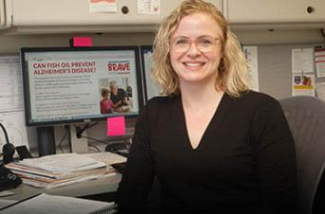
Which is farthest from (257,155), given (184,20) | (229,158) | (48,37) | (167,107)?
(48,37)

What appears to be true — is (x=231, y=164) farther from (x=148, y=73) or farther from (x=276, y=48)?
(x=276, y=48)

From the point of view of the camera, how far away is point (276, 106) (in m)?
1.34

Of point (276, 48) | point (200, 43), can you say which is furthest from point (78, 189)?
point (276, 48)

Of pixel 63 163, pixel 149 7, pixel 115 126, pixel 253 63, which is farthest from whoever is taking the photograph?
pixel 253 63

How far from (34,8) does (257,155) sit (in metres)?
0.82

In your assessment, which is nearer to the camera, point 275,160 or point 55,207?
point 55,207

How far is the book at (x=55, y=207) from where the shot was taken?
→ 0.87 meters

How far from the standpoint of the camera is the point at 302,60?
7.36 ft

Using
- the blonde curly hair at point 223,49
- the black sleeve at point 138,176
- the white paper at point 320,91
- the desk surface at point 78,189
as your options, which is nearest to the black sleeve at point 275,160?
the blonde curly hair at point 223,49

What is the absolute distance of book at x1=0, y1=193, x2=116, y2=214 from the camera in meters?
0.87

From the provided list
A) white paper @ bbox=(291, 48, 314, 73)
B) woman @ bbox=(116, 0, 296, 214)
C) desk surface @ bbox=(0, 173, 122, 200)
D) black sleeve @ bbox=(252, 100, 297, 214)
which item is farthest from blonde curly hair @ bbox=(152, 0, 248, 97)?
white paper @ bbox=(291, 48, 314, 73)

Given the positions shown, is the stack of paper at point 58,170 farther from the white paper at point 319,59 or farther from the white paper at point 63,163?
the white paper at point 319,59

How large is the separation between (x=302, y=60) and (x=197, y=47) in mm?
1046

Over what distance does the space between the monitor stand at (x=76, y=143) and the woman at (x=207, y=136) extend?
48cm
